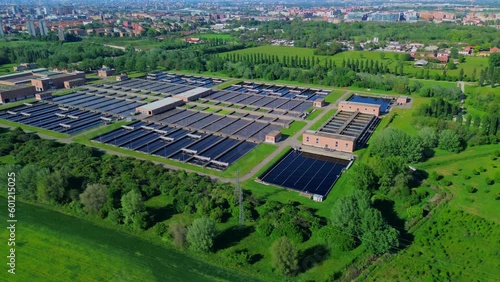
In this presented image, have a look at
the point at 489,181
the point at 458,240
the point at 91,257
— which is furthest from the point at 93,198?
the point at 489,181

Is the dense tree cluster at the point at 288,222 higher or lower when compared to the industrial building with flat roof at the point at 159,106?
lower

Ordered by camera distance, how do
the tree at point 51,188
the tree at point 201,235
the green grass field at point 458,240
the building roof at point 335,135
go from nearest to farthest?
the green grass field at point 458,240 < the tree at point 201,235 < the tree at point 51,188 < the building roof at point 335,135

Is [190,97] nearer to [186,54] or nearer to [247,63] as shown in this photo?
[247,63]

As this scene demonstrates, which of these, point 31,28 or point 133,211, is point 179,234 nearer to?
point 133,211

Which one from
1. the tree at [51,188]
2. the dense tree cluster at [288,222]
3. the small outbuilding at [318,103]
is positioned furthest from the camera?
the small outbuilding at [318,103]

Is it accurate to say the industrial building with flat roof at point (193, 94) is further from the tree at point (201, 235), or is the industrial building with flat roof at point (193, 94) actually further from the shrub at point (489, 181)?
the shrub at point (489, 181)

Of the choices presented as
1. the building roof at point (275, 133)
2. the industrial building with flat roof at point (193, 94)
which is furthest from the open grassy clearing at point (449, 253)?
the industrial building with flat roof at point (193, 94)

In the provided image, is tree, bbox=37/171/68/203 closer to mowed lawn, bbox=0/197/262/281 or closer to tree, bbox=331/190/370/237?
mowed lawn, bbox=0/197/262/281
